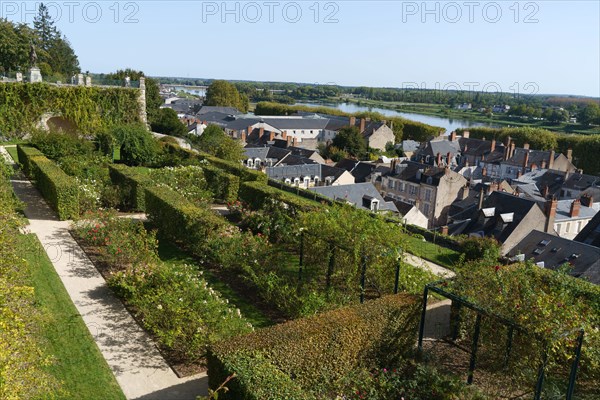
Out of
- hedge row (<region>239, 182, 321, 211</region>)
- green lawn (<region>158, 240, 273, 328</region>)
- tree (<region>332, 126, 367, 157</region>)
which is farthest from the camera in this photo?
tree (<region>332, 126, 367, 157</region>)

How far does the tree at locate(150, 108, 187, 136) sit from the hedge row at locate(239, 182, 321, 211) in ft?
95.2

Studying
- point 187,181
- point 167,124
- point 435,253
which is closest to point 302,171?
point 167,124

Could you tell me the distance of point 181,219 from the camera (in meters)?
14.5

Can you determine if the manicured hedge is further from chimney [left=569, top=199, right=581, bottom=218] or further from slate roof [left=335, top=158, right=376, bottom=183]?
slate roof [left=335, top=158, right=376, bottom=183]

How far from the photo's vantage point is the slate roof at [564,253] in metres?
17.9

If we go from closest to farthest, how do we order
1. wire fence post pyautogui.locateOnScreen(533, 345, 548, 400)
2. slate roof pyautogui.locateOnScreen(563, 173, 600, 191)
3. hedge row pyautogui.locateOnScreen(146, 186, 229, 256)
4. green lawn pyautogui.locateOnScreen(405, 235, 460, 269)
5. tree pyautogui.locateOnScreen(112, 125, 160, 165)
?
wire fence post pyautogui.locateOnScreen(533, 345, 548, 400) < hedge row pyautogui.locateOnScreen(146, 186, 229, 256) < green lawn pyautogui.locateOnScreen(405, 235, 460, 269) < tree pyautogui.locateOnScreen(112, 125, 160, 165) < slate roof pyautogui.locateOnScreen(563, 173, 600, 191)

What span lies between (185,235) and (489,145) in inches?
2227

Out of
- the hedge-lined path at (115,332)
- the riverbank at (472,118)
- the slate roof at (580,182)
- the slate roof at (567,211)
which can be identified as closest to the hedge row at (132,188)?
the hedge-lined path at (115,332)

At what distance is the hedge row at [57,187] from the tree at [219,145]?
15.7m

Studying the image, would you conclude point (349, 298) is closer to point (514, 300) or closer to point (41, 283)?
point (514, 300)

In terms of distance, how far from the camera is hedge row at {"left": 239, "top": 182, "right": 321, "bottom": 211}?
16.6 m

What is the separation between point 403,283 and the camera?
37.5 feet

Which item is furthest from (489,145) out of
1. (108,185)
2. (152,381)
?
(152,381)

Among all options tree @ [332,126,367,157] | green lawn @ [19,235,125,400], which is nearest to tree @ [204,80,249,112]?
tree @ [332,126,367,157]
